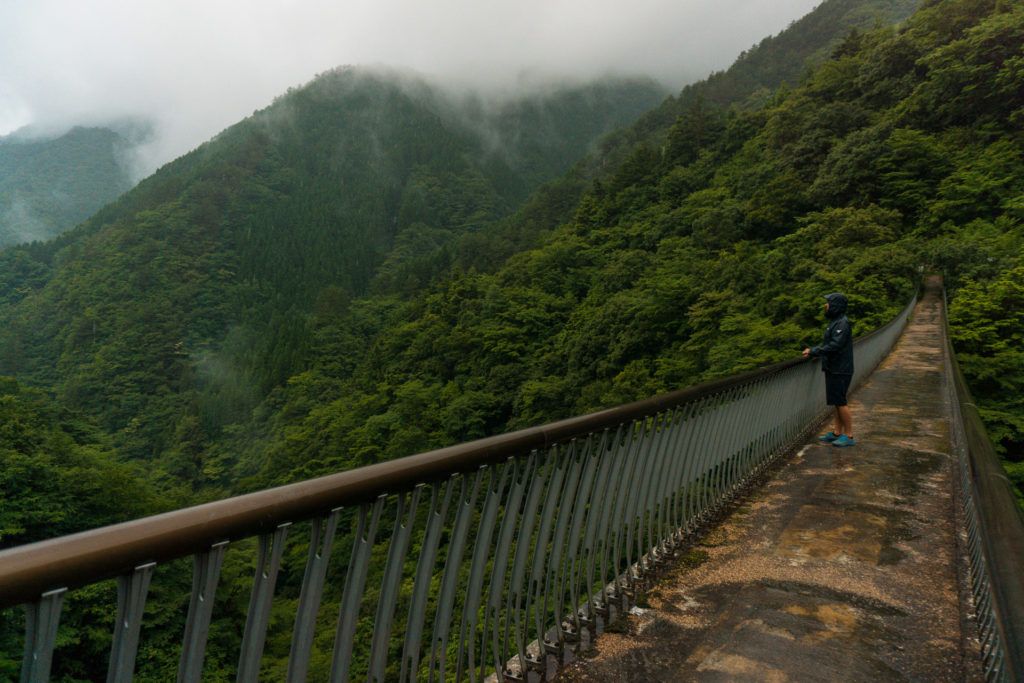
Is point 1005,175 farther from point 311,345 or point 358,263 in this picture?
point 358,263

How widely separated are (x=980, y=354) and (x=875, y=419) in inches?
264

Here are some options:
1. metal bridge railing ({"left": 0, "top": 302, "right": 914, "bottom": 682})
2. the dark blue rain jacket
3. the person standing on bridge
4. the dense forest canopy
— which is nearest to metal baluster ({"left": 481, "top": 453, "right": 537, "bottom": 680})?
metal bridge railing ({"left": 0, "top": 302, "right": 914, "bottom": 682})

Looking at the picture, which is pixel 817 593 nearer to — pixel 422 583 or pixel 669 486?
pixel 669 486

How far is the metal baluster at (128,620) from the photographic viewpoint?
1090 millimetres

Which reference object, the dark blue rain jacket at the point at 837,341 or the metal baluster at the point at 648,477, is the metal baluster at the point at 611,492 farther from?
the dark blue rain jacket at the point at 837,341

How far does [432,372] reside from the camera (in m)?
Answer: 44.9

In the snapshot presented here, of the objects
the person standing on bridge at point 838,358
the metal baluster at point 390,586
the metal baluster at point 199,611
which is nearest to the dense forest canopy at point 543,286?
the metal baluster at point 390,586

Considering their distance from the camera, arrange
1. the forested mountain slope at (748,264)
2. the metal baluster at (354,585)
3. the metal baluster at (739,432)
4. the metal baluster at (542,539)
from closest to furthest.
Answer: the metal baluster at (354,585), the metal baluster at (542,539), the metal baluster at (739,432), the forested mountain slope at (748,264)

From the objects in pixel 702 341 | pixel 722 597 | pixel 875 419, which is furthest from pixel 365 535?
pixel 702 341

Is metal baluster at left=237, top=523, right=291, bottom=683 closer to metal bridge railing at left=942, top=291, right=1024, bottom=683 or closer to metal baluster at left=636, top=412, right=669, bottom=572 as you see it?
metal bridge railing at left=942, top=291, right=1024, bottom=683

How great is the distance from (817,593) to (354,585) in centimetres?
291

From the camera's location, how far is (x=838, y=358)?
22.0ft

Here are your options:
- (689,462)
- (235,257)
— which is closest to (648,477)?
(689,462)

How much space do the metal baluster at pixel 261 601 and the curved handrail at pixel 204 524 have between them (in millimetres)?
54
